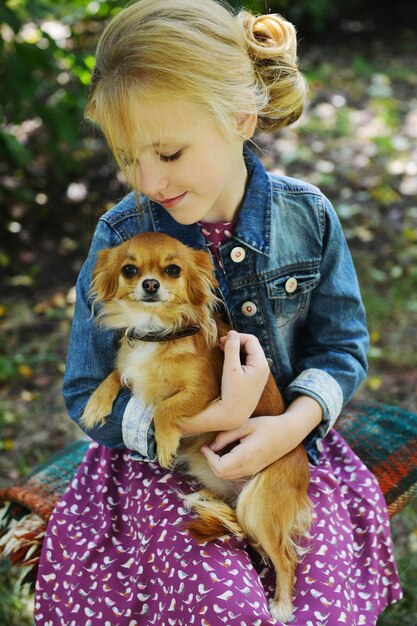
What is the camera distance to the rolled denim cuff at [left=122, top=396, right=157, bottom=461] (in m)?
2.13

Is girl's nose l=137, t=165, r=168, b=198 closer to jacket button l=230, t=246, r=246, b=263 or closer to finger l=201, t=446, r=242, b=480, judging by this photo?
jacket button l=230, t=246, r=246, b=263

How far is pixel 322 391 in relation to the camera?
2287 millimetres

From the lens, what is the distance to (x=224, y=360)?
Result: 2143mm

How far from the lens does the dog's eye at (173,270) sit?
6.64 ft

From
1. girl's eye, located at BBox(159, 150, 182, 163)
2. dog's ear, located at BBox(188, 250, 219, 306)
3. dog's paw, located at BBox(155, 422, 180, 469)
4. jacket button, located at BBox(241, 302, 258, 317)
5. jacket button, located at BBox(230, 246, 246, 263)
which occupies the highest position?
girl's eye, located at BBox(159, 150, 182, 163)

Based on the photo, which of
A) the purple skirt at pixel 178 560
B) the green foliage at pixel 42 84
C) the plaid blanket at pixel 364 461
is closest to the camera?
the purple skirt at pixel 178 560

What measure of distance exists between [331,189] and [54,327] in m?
2.57

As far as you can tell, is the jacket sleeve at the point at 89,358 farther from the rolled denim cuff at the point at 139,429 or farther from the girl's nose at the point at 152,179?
the girl's nose at the point at 152,179

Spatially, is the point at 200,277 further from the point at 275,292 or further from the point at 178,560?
the point at 178,560

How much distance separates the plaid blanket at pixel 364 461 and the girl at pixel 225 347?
0.23 meters

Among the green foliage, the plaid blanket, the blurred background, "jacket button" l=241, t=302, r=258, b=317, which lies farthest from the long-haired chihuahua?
the green foliage

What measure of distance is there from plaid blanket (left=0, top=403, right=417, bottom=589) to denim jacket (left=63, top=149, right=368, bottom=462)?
446 millimetres

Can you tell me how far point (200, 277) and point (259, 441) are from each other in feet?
1.75

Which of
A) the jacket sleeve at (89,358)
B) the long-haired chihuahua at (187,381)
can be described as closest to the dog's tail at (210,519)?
the long-haired chihuahua at (187,381)
